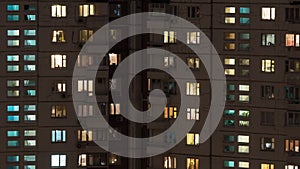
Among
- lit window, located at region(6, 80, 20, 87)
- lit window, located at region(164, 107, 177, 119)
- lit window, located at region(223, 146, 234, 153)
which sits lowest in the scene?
lit window, located at region(223, 146, 234, 153)

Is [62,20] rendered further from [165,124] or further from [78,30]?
[165,124]

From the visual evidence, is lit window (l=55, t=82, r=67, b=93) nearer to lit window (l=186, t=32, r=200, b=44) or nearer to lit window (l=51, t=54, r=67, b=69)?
lit window (l=51, t=54, r=67, b=69)

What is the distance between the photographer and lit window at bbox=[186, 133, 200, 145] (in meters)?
9.45

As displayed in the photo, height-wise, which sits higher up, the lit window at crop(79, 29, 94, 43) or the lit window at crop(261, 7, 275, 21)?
the lit window at crop(261, 7, 275, 21)

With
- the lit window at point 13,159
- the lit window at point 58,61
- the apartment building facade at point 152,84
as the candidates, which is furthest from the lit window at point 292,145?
the lit window at point 13,159

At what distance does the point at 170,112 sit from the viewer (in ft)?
31.7

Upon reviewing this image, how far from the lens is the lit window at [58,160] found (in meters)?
9.62

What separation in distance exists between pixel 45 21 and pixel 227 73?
8.76 feet

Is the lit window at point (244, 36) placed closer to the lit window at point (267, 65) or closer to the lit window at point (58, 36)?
the lit window at point (267, 65)

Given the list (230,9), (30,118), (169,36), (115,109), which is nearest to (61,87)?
(30,118)

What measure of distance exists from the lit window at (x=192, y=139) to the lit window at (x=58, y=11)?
8.07ft

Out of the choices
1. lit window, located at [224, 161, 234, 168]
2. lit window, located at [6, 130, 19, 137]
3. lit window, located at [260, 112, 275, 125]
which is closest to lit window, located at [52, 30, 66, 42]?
lit window, located at [6, 130, 19, 137]

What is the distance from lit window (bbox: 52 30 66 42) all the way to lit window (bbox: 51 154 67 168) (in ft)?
5.37

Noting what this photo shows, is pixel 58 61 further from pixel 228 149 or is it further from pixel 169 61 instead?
pixel 228 149
